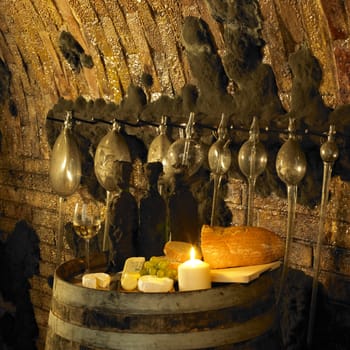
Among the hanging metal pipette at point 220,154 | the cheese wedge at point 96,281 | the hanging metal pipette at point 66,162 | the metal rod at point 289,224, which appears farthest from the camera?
the hanging metal pipette at point 66,162

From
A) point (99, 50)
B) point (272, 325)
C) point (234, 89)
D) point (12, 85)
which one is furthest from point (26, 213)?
point (272, 325)

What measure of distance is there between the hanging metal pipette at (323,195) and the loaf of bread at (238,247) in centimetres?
31

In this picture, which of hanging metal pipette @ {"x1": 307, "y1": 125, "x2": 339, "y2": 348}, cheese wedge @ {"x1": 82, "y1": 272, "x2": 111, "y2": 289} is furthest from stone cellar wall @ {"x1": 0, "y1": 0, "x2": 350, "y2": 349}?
cheese wedge @ {"x1": 82, "y1": 272, "x2": 111, "y2": 289}

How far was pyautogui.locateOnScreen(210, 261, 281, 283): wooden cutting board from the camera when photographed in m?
2.03

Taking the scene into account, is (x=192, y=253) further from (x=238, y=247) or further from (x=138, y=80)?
(x=138, y=80)

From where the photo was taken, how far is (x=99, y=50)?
136 inches

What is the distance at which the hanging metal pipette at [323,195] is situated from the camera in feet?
7.91

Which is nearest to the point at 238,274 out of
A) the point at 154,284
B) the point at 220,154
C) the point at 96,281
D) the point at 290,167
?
the point at 154,284

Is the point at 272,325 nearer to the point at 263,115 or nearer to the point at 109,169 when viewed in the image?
the point at 263,115

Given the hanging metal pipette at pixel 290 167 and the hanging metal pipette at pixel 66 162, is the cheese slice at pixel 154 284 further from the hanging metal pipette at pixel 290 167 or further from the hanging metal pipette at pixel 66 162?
the hanging metal pipette at pixel 66 162

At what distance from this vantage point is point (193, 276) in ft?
6.45

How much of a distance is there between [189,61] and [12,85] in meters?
1.44

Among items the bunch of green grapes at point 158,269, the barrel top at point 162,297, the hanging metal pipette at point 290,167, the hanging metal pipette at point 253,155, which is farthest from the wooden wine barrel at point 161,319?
the hanging metal pipette at point 253,155

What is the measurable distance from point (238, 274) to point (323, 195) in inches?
21.9
